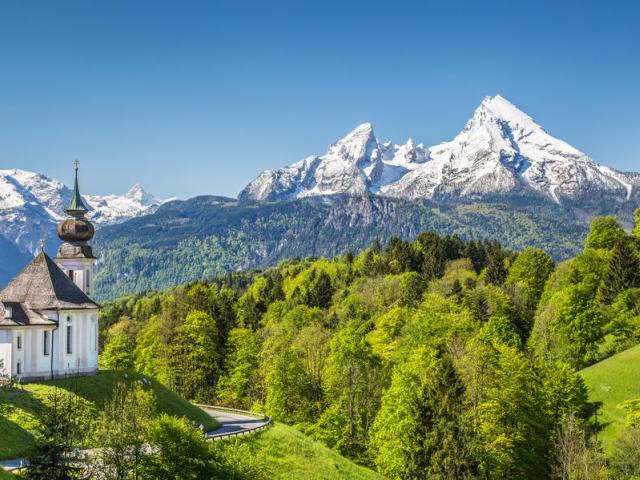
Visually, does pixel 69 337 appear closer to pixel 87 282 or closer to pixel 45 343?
pixel 45 343

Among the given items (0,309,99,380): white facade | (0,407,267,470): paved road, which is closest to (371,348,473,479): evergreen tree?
(0,407,267,470): paved road

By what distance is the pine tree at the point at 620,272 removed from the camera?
91.1 m

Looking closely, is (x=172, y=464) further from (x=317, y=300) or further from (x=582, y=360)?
(x=317, y=300)

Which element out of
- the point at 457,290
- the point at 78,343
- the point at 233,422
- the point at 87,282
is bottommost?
the point at 233,422

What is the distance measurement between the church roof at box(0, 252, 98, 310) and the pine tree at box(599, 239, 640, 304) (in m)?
59.2

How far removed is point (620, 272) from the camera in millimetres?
91500

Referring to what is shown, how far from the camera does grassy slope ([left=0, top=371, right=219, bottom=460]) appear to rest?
4728 cm

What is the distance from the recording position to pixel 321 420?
236 ft

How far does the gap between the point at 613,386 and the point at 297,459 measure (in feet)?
96.1

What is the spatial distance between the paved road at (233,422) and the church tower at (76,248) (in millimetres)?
17966

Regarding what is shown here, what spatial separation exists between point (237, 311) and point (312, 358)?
32.7 metres

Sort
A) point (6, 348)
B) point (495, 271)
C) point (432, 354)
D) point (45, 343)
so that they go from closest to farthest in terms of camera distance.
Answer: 1. point (6, 348)
2. point (45, 343)
3. point (432, 354)
4. point (495, 271)

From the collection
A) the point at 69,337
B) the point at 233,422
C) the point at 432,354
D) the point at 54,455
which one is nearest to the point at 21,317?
the point at 69,337

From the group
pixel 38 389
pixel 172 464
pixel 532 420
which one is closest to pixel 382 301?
pixel 532 420
